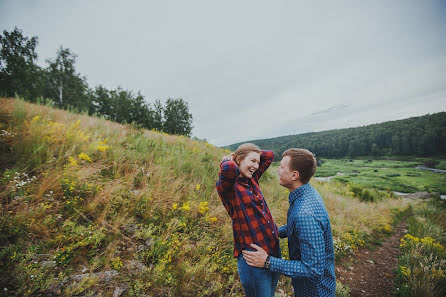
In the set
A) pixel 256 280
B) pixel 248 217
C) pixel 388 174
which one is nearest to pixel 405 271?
pixel 256 280

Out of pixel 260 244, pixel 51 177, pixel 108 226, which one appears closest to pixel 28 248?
pixel 108 226

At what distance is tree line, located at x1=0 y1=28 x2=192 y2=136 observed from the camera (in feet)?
68.9

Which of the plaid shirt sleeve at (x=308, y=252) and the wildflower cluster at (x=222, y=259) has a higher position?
the plaid shirt sleeve at (x=308, y=252)

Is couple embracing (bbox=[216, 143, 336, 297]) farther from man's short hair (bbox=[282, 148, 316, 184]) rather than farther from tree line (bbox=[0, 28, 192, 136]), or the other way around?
tree line (bbox=[0, 28, 192, 136])

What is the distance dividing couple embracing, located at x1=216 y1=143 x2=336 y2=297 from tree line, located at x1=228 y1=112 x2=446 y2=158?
53.4 metres

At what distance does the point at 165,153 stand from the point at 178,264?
327 cm

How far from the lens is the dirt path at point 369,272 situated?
3854mm

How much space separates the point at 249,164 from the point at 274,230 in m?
0.82

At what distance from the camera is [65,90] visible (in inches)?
987

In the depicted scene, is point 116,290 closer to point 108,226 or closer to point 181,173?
point 108,226

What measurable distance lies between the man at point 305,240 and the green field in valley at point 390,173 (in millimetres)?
39744

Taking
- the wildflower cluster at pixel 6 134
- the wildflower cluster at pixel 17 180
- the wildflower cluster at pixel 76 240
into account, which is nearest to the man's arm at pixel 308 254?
the wildflower cluster at pixel 76 240

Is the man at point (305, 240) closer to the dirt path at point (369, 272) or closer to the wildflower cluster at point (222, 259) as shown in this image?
the wildflower cluster at point (222, 259)

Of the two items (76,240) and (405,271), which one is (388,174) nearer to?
(405,271)
